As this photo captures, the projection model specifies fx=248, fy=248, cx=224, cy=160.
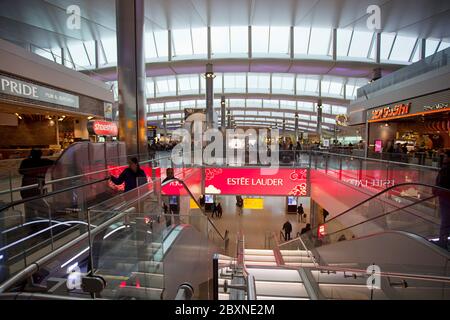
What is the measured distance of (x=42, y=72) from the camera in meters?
10.2

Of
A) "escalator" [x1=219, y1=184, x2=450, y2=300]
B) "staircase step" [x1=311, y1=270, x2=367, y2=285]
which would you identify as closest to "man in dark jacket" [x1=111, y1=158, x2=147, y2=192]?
"escalator" [x1=219, y1=184, x2=450, y2=300]

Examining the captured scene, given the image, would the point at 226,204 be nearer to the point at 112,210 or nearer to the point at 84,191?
the point at 84,191

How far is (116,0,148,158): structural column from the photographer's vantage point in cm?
925

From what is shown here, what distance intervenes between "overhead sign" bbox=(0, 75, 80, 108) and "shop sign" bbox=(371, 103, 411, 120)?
18.2 m

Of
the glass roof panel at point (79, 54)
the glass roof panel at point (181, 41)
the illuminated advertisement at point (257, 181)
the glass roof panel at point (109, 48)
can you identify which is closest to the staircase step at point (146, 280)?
the illuminated advertisement at point (257, 181)

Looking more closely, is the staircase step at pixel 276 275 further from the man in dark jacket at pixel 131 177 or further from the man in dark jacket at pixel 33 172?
the man in dark jacket at pixel 33 172

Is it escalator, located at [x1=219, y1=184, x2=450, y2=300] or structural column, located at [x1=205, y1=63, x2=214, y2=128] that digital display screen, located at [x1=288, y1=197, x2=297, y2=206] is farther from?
escalator, located at [x1=219, y1=184, x2=450, y2=300]

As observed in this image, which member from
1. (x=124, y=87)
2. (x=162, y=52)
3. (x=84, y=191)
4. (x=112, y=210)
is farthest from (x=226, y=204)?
(x=112, y=210)

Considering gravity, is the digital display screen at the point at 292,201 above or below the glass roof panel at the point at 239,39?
below

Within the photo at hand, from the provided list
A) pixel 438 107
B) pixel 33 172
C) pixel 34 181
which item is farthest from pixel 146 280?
pixel 438 107

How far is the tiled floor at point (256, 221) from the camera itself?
54.4 feet

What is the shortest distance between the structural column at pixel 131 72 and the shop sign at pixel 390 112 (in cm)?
1439

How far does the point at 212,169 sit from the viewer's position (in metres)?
13.2
